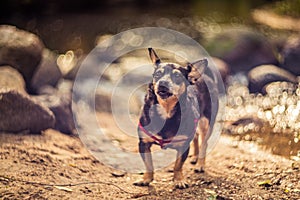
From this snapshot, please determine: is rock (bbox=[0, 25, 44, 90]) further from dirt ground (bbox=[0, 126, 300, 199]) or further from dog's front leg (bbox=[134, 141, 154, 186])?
dog's front leg (bbox=[134, 141, 154, 186])

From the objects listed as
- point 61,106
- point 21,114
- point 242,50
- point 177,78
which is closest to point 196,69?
point 177,78

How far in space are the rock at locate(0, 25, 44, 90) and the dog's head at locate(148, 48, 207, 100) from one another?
21.6 inches

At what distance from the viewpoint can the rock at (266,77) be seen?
1479mm

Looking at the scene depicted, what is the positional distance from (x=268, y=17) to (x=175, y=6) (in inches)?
17.1

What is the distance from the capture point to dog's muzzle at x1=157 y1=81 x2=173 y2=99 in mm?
1259

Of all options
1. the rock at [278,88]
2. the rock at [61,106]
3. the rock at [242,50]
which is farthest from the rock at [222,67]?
the rock at [61,106]

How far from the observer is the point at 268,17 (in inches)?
71.8

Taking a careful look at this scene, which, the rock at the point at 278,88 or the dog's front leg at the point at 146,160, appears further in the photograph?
the rock at the point at 278,88

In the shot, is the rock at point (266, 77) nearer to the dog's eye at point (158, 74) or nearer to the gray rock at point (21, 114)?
the dog's eye at point (158, 74)

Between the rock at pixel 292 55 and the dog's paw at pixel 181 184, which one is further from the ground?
the rock at pixel 292 55

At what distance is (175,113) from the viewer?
1301mm

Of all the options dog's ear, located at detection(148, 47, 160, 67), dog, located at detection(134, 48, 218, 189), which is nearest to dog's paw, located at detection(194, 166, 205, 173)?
dog, located at detection(134, 48, 218, 189)

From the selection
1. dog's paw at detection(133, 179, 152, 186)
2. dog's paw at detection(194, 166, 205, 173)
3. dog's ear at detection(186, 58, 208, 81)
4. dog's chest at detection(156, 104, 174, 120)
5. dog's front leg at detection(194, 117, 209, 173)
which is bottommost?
dog's paw at detection(133, 179, 152, 186)

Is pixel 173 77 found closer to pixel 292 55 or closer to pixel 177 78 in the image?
pixel 177 78
